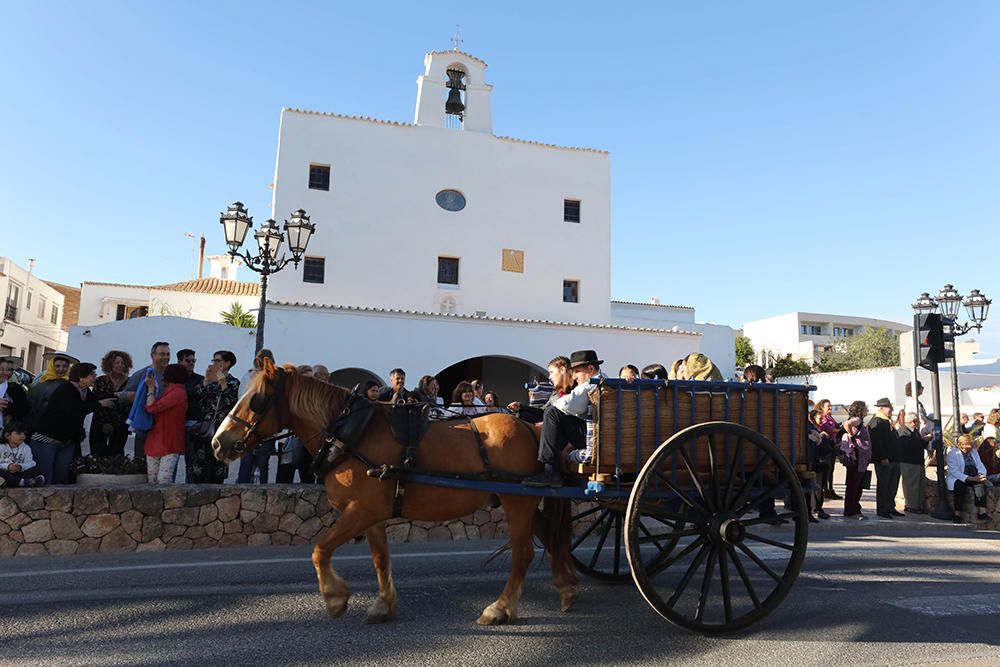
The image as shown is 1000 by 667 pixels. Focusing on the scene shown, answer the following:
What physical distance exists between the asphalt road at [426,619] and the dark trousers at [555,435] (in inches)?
47.1

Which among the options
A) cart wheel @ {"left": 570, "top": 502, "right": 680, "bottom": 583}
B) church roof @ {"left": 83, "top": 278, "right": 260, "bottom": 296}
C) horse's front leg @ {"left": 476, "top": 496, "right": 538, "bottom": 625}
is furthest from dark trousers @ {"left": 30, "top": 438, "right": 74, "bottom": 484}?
church roof @ {"left": 83, "top": 278, "right": 260, "bottom": 296}

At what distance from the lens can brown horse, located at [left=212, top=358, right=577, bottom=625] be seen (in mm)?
4977

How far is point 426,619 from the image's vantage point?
5.10 m

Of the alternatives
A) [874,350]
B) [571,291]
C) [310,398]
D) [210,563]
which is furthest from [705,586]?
[874,350]

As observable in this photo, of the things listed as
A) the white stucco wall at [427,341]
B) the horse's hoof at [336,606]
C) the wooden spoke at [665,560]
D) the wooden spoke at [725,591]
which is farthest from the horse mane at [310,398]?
the white stucco wall at [427,341]

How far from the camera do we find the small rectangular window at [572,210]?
88.8 ft

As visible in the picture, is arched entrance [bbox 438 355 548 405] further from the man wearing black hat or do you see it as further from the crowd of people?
the man wearing black hat

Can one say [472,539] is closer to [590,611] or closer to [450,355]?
[590,611]

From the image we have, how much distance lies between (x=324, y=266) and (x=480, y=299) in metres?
5.60

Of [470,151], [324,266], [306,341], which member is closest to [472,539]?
[306,341]

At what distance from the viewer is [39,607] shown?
17.3 ft

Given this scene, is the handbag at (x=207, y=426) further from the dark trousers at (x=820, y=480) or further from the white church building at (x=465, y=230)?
the white church building at (x=465, y=230)

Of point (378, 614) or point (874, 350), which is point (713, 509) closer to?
point (378, 614)

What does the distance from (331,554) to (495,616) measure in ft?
4.09
